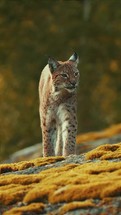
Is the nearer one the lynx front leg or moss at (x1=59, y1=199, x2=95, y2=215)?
moss at (x1=59, y1=199, x2=95, y2=215)

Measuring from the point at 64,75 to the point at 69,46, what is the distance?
4162 centimetres

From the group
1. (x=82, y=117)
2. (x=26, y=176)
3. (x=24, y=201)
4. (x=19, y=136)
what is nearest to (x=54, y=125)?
(x=26, y=176)

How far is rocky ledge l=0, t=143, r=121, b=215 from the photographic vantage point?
13633mm

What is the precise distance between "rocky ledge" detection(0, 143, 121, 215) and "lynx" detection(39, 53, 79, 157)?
152 inches

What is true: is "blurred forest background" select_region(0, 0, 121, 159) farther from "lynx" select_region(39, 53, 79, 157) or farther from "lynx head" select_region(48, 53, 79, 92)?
"lynx head" select_region(48, 53, 79, 92)

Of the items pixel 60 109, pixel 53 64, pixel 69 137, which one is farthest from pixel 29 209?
pixel 53 64

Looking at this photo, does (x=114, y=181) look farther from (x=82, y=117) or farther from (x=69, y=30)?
(x=69, y=30)

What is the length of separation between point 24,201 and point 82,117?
4408 cm

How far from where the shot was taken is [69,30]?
63719 millimetres

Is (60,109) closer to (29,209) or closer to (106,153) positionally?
(106,153)

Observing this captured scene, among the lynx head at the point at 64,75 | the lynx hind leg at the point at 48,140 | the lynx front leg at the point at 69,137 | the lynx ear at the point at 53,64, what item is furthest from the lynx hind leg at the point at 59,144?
the lynx ear at the point at 53,64

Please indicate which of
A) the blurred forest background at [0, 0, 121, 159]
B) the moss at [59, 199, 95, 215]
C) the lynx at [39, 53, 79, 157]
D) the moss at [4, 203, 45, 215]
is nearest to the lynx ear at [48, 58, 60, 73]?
the lynx at [39, 53, 79, 157]

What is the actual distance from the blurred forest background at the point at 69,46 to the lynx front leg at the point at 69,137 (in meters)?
36.6

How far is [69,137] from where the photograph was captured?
21094 millimetres
